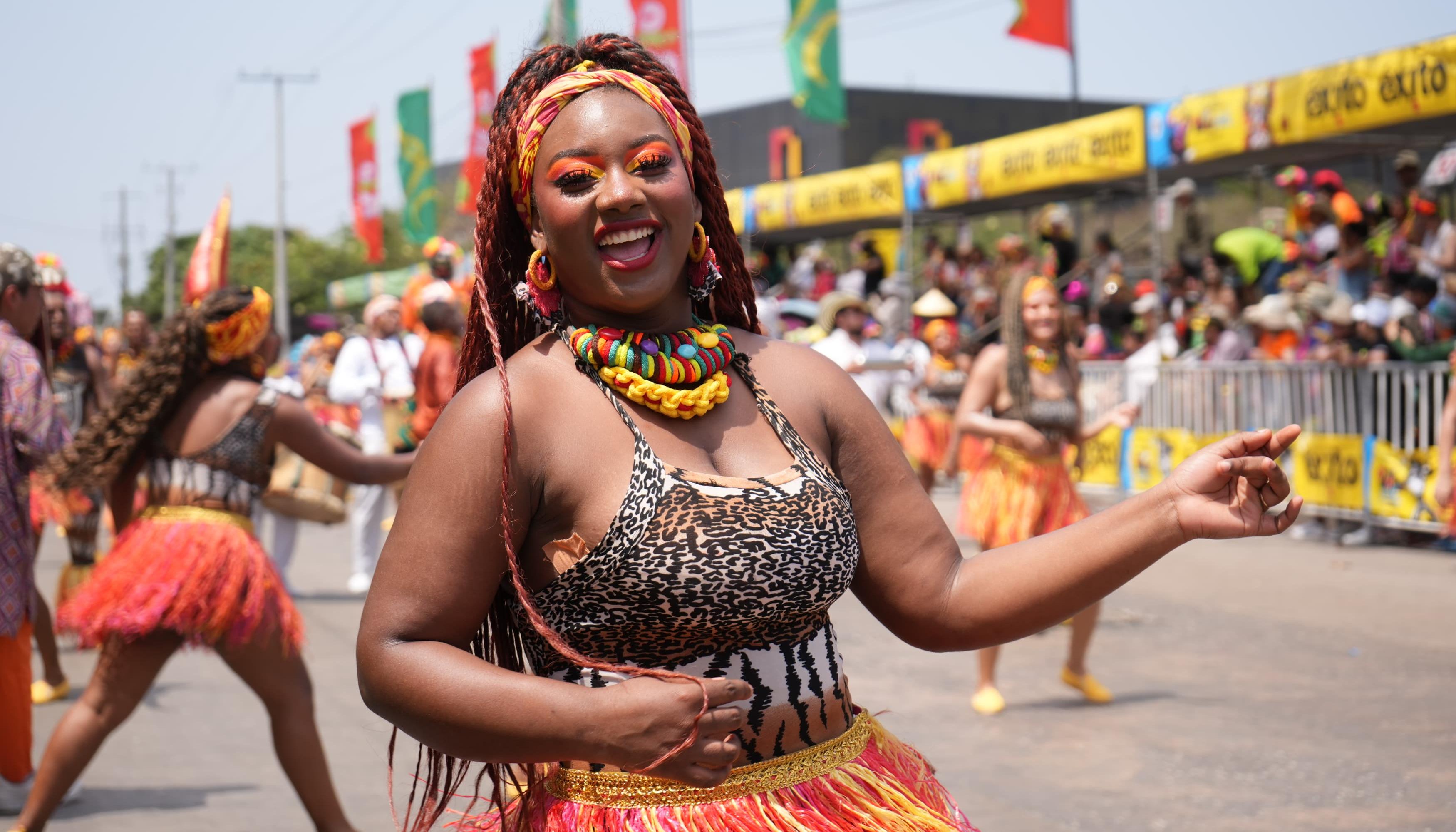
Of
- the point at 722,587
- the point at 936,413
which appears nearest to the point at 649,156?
the point at 722,587

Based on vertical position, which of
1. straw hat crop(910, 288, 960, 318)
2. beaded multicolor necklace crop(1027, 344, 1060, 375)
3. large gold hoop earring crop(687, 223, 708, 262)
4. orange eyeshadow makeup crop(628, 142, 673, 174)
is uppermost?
straw hat crop(910, 288, 960, 318)

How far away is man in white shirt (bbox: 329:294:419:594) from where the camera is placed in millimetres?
11492

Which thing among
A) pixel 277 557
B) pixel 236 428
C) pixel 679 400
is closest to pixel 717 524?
pixel 679 400

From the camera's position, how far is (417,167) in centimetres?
2627

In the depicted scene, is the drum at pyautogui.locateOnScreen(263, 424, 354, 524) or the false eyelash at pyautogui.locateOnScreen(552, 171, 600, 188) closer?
the false eyelash at pyautogui.locateOnScreen(552, 171, 600, 188)

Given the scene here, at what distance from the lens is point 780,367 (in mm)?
2426

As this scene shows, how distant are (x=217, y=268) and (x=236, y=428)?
1.53 m

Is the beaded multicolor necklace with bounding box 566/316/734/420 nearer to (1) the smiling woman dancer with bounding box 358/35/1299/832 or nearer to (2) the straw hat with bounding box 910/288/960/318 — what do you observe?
(1) the smiling woman dancer with bounding box 358/35/1299/832

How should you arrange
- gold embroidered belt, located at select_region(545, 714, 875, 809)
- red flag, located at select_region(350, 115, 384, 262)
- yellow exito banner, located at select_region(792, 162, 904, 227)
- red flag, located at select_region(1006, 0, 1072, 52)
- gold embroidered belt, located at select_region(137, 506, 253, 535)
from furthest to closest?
red flag, located at select_region(350, 115, 384, 262) → yellow exito banner, located at select_region(792, 162, 904, 227) → red flag, located at select_region(1006, 0, 1072, 52) → gold embroidered belt, located at select_region(137, 506, 253, 535) → gold embroidered belt, located at select_region(545, 714, 875, 809)

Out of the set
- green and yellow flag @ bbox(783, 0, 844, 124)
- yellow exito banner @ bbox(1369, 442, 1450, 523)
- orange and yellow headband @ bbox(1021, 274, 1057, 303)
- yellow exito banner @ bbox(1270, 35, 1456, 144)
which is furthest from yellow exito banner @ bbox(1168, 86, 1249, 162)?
orange and yellow headband @ bbox(1021, 274, 1057, 303)

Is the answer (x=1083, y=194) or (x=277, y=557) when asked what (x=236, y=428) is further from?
(x=1083, y=194)

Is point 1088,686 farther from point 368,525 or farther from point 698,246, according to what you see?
point 368,525

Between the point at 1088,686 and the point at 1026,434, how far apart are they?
1230 millimetres

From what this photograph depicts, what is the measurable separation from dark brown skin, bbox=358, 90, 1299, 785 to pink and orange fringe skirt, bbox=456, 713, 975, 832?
22 cm
